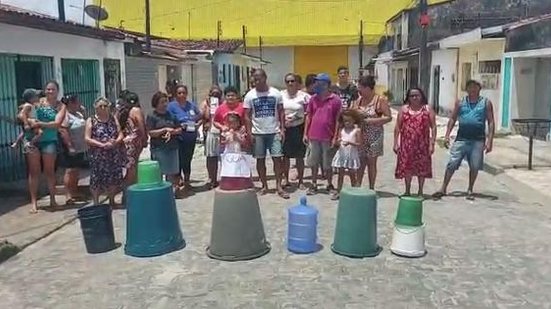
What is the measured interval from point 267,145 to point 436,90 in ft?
62.1

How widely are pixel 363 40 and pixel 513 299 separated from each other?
4504 cm

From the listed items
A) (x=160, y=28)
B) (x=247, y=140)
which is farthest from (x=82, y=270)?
(x=160, y=28)

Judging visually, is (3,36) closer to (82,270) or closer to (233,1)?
(82,270)

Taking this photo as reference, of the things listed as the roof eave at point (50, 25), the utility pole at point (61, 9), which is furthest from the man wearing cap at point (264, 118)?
the utility pole at point (61, 9)

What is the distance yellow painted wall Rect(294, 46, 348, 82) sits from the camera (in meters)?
50.5

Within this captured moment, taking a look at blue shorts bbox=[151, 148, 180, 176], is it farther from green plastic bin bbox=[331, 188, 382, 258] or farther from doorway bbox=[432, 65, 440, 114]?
doorway bbox=[432, 65, 440, 114]

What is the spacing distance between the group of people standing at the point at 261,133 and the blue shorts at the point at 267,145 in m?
0.01

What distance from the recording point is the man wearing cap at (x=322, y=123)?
8172 mm

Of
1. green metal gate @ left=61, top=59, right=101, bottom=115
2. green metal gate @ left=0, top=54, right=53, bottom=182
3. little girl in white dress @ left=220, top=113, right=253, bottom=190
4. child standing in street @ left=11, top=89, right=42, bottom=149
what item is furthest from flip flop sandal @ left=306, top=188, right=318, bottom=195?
green metal gate @ left=61, top=59, right=101, bottom=115

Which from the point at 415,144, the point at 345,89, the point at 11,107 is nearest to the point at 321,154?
the point at 415,144

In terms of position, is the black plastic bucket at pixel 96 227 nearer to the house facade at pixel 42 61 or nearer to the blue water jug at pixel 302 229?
the blue water jug at pixel 302 229

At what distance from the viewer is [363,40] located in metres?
48.4

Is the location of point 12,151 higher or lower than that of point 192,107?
lower

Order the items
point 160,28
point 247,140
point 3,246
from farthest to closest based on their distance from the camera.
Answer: point 160,28, point 247,140, point 3,246
